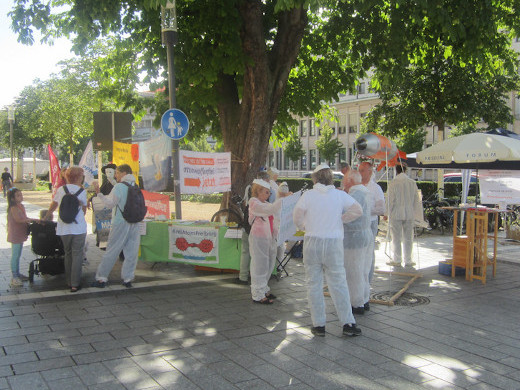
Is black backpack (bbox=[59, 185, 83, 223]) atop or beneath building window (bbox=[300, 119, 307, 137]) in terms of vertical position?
beneath

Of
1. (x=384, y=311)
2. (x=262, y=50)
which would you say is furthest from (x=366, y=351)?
(x=262, y=50)

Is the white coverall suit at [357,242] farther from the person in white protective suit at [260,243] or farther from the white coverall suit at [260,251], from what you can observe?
the white coverall suit at [260,251]

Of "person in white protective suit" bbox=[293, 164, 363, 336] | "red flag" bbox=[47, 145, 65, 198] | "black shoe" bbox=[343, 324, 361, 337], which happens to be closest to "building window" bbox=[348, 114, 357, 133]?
"red flag" bbox=[47, 145, 65, 198]

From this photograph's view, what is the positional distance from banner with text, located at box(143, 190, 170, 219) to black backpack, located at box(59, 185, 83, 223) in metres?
2.87

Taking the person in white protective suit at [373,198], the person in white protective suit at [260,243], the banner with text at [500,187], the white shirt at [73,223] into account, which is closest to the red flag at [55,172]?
the white shirt at [73,223]

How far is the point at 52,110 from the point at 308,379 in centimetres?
2946

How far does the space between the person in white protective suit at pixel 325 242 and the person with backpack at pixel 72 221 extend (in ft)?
11.2

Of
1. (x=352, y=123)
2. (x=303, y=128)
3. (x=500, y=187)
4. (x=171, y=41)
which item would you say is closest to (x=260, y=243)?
(x=171, y=41)

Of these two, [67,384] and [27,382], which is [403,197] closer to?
[67,384]

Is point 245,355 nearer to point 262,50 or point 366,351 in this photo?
point 366,351

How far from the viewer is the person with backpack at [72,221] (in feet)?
22.5

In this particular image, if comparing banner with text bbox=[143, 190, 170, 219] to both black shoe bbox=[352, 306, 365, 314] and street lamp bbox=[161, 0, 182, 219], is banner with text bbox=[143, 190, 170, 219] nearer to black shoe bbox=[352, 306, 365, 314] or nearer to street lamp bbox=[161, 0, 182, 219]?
street lamp bbox=[161, 0, 182, 219]

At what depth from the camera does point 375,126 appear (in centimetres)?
2055

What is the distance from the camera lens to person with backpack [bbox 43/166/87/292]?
6.87 metres
